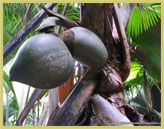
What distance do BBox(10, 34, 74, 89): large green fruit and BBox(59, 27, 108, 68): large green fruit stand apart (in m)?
0.06

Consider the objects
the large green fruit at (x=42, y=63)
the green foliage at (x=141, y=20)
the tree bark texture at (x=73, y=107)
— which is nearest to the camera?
the large green fruit at (x=42, y=63)

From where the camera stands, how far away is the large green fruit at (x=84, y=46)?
52 centimetres

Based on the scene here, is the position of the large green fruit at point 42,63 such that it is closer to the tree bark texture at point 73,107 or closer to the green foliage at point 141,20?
the tree bark texture at point 73,107

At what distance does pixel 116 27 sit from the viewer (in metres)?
0.65

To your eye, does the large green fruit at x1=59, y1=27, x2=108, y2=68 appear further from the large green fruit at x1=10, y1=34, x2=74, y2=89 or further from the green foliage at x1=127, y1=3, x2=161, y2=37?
the green foliage at x1=127, y1=3, x2=161, y2=37

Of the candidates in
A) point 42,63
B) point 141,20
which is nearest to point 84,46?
point 42,63

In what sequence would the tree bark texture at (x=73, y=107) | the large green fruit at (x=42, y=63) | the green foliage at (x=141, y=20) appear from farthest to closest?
the green foliage at (x=141, y=20), the tree bark texture at (x=73, y=107), the large green fruit at (x=42, y=63)

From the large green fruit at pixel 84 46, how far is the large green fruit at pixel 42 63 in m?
0.06

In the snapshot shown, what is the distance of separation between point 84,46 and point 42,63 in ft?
0.39

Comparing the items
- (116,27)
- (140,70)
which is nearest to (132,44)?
(140,70)

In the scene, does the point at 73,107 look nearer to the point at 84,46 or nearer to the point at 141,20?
the point at 84,46

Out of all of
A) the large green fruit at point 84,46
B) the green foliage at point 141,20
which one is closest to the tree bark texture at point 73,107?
the large green fruit at point 84,46

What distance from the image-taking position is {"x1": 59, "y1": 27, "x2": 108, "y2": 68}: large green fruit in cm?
52

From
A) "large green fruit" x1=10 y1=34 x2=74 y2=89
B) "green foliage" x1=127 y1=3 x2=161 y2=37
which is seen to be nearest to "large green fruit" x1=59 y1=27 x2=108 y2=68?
"large green fruit" x1=10 y1=34 x2=74 y2=89
